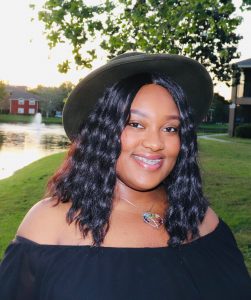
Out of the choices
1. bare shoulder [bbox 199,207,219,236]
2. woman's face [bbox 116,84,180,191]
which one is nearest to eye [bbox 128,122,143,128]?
woman's face [bbox 116,84,180,191]

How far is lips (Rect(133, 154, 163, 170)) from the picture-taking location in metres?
1.97

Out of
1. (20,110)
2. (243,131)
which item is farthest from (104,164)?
(20,110)

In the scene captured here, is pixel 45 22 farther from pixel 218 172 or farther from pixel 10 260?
pixel 218 172

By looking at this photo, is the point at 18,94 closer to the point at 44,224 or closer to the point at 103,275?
the point at 44,224

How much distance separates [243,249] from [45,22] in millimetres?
Result: 4411

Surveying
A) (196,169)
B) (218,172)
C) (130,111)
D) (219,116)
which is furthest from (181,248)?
(219,116)

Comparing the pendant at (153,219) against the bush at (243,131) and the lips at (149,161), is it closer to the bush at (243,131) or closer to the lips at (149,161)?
the lips at (149,161)

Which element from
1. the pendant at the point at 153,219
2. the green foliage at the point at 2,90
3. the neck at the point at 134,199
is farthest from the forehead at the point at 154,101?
the green foliage at the point at 2,90

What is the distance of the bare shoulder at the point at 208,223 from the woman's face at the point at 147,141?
42 centimetres

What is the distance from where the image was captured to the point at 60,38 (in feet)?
22.5

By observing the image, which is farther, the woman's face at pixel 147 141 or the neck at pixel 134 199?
the neck at pixel 134 199

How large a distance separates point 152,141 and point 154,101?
184 millimetres

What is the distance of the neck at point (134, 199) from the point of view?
7.03ft

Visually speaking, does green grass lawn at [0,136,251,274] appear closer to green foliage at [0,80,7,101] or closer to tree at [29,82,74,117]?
tree at [29,82,74,117]
